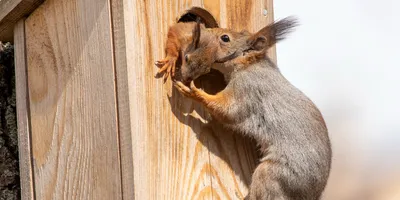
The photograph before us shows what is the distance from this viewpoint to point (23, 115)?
395cm

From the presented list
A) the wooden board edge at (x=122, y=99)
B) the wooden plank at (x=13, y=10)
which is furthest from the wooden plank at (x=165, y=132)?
the wooden plank at (x=13, y=10)

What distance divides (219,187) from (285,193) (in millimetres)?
272

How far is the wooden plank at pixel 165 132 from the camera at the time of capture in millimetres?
3494

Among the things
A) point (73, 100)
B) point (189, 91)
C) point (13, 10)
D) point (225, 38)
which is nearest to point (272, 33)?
point (225, 38)

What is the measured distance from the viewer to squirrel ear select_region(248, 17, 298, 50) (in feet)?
12.5

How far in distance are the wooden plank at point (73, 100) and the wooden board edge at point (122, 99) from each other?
0.07ft

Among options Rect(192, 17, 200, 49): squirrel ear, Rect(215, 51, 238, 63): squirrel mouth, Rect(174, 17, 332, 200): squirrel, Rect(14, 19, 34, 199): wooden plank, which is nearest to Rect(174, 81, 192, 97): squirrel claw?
A: Rect(174, 17, 332, 200): squirrel

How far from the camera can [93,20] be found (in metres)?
3.63

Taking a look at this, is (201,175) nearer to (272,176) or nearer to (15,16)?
(272,176)

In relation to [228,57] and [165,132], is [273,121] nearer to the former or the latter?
[228,57]

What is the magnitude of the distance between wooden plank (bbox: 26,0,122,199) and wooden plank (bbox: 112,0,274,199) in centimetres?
8

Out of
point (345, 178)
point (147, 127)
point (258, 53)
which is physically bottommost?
point (345, 178)

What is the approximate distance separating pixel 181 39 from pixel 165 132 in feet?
1.22

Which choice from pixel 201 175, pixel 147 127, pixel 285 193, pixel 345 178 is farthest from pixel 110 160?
pixel 345 178
